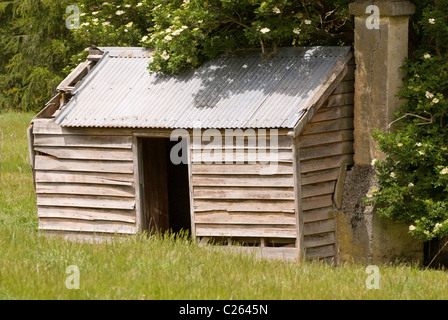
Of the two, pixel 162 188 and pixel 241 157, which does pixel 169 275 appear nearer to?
pixel 241 157

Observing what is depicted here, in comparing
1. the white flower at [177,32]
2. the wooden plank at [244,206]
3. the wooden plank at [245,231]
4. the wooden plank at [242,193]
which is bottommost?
the wooden plank at [245,231]

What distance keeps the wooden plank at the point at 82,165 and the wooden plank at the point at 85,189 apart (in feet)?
0.95

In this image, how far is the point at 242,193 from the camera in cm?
1260

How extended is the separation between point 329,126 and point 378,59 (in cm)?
133

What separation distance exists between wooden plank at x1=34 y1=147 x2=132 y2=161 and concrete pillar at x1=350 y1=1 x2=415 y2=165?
400 centimetres

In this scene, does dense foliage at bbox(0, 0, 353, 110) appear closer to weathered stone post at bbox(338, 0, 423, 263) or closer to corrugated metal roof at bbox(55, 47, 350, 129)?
corrugated metal roof at bbox(55, 47, 350, 129)

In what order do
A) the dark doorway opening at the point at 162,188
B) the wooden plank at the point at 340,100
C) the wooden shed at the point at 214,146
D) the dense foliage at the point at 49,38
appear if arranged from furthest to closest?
the dense foliage at the point at 49,38, the dark doorway opening at the point at 162,188, the wooden plank at the point at 340,100, the wooden shed at the point at 214,146

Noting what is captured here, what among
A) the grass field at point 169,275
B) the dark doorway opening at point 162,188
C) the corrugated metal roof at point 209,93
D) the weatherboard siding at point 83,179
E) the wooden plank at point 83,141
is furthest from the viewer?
the dark doorway opening at point 162,188

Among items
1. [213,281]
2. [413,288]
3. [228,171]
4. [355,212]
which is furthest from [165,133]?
[413,288]

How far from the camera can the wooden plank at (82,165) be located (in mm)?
13469

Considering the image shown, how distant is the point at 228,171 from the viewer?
12.6m

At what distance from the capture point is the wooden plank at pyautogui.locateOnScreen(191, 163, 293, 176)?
12.2m

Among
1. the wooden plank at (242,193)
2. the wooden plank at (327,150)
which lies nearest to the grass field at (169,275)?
the wooden plank at (242,193)

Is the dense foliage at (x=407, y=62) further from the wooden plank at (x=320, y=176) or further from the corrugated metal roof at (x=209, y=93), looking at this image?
A: the wooden plank at (x=320, y=176)
